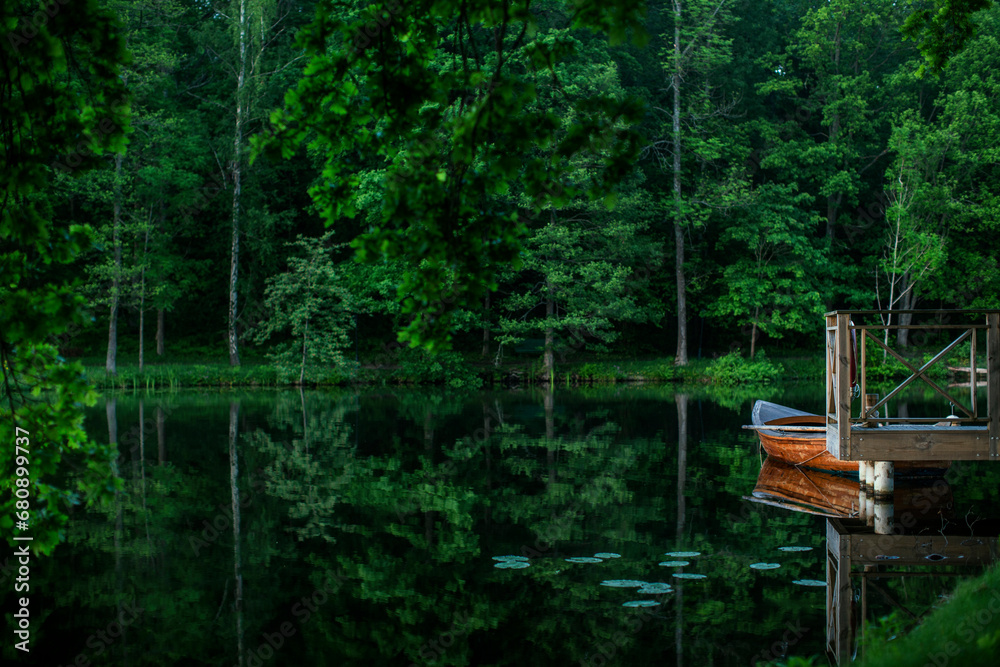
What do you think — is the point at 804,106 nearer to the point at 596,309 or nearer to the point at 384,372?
the point at 596,309

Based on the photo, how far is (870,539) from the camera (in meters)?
9.54

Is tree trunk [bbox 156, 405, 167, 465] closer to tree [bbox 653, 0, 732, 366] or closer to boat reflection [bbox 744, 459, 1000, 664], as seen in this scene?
boat reflection [bbox 744, 459, 1000, 664]

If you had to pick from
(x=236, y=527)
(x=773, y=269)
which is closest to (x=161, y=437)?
(x=236, y=527)

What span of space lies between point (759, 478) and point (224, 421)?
12.8m

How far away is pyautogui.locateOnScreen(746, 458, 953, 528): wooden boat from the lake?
38 cm

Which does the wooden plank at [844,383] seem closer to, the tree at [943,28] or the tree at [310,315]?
the tree at [943,28]

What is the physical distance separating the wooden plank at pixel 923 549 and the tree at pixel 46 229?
24.3ft

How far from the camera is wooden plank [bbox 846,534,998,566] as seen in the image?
8.69m

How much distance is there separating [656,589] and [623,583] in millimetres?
326

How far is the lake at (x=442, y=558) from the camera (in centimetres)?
671

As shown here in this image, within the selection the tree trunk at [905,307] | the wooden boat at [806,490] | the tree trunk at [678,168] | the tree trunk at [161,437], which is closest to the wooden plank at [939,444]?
the wooden boat at [806,490]

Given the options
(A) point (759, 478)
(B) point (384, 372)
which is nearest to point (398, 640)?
(A) point (759, 478)

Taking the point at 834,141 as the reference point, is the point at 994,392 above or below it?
below

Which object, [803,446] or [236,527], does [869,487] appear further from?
[236,527]
